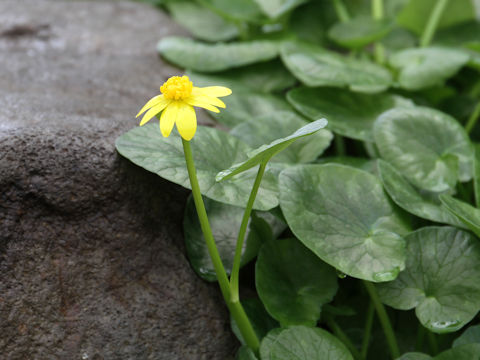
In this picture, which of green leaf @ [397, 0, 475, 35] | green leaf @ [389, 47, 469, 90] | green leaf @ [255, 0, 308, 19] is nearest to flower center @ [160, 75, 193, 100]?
green leaf @ [389, 47, 469, 90]

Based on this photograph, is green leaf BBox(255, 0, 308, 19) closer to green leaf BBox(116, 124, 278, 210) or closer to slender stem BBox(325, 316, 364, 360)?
green leaf BBox(116, 124, 278, 210)

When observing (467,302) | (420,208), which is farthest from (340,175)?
(467,302)

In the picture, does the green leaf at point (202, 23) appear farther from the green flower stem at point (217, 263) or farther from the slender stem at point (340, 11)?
the green flower stem at point (217, 263)

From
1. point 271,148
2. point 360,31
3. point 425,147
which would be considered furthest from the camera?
point 360,31

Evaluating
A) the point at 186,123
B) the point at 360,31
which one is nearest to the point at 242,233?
the point at 186,123

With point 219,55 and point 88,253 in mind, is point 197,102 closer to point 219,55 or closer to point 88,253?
point 88,253

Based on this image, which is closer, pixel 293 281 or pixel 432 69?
pixel 293 281
